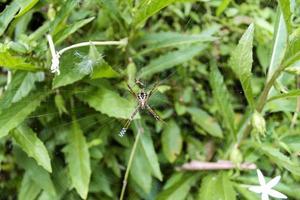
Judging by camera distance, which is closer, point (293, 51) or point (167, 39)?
point (293, 51)

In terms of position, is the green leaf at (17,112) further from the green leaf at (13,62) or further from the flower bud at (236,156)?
the flower bud at (236,156)

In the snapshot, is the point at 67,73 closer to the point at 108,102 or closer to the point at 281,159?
the point at 108,102

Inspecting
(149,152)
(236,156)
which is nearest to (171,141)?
(149,152)

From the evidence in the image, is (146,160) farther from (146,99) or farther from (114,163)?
(146,99)

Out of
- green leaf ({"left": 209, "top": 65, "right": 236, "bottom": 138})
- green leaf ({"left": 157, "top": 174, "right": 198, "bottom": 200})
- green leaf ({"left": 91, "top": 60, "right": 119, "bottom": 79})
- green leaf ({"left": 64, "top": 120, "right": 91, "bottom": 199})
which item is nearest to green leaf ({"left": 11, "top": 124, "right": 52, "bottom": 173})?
green leaf ({"left": 64, "top": 120, "right": 91, "bottom": 199})

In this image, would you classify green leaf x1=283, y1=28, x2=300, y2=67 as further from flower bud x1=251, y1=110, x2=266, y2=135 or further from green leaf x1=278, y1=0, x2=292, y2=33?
flower bud x1=251, y1=110, x2=266, y2=135

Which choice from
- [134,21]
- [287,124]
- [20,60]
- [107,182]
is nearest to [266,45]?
[287,124]

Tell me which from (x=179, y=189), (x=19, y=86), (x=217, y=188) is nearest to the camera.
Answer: (x=19, y=86)
